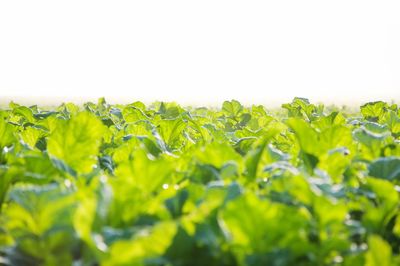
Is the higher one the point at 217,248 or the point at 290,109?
the point at 217,248

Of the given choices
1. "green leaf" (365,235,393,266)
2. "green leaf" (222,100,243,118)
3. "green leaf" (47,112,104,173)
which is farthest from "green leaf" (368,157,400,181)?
"green leaf" (222,100,243,118)

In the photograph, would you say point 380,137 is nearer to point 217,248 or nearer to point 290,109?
point 217,248

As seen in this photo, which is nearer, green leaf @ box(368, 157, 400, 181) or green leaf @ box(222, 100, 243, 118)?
green leaf @ box(368, 157, 400, 181)

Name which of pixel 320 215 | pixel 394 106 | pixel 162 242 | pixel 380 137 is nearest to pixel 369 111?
pixel 394 106

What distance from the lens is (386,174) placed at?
1.90 metres

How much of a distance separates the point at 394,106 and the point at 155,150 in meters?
3.74

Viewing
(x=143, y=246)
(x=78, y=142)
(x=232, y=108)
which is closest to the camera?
(x=143, y=246)

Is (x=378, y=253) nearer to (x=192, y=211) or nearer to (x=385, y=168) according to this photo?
(x=192, y=211)

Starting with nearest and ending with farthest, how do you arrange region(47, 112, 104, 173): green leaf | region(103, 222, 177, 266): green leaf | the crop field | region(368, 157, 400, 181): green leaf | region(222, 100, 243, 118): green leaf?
1. region(103, 222, 177, 266): green leaf
2. the crop field
3. region(368, 157, 400, 181): green leaf
4. region(47, 112, 104, 173): green leaf
5. region(222, 100, 243, 118): green leaf

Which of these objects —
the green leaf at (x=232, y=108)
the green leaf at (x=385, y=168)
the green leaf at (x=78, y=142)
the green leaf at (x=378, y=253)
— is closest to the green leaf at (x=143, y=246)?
the green leaf at (x=378, y=253)

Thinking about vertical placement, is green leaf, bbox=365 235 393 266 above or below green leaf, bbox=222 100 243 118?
above

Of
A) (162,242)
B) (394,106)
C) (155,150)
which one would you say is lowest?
(394,106)

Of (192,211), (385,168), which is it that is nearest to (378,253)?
(192,211)

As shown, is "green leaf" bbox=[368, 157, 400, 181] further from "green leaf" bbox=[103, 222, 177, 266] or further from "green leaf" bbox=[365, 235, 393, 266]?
"green leaf" bbox=[103, 222, 177, 266]
